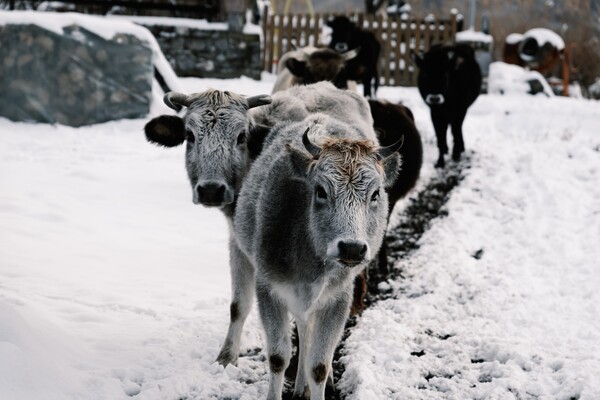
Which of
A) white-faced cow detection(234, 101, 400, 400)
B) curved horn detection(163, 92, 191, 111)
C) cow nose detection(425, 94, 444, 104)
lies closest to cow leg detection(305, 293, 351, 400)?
white-faced cow detection(234, 101, 400, 400)

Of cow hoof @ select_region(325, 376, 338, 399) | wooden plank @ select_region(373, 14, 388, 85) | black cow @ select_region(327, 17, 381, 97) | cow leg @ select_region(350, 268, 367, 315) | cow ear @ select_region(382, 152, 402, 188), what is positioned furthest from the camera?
wooden plank @ select_region(373, 14, 388, 85)

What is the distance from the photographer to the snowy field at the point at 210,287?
14.6 ft

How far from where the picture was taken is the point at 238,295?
503 cm

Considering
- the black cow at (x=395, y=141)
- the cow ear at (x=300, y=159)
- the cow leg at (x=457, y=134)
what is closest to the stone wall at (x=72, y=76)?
the cow leg at (x=457, y=134)

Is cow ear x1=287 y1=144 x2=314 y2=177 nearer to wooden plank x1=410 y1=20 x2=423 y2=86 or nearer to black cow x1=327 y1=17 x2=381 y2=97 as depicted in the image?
black cow x1=327 y1=17 x2=381 y2=97

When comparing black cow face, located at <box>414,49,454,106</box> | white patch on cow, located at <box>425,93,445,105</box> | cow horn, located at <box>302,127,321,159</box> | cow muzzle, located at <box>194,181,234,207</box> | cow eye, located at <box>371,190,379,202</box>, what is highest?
cow horn, located at <box>302,127,321,159</box>

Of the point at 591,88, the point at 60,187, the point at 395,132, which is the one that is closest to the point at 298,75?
the point at 395,132

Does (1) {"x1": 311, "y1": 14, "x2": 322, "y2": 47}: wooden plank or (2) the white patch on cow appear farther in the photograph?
(1) {"x1": 311, "y1": 14, "x2": 322, "y2": 47}: wooden plank

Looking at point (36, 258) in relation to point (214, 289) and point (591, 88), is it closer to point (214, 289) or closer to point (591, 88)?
point (214, 289)

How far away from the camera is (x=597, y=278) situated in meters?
6.48

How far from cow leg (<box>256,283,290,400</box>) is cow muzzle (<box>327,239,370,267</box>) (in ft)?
2.23

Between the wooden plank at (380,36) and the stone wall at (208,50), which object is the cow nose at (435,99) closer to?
the stone wall at (208,50)

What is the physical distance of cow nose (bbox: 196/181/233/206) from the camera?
4.49 m

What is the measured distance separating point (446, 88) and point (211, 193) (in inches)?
270
